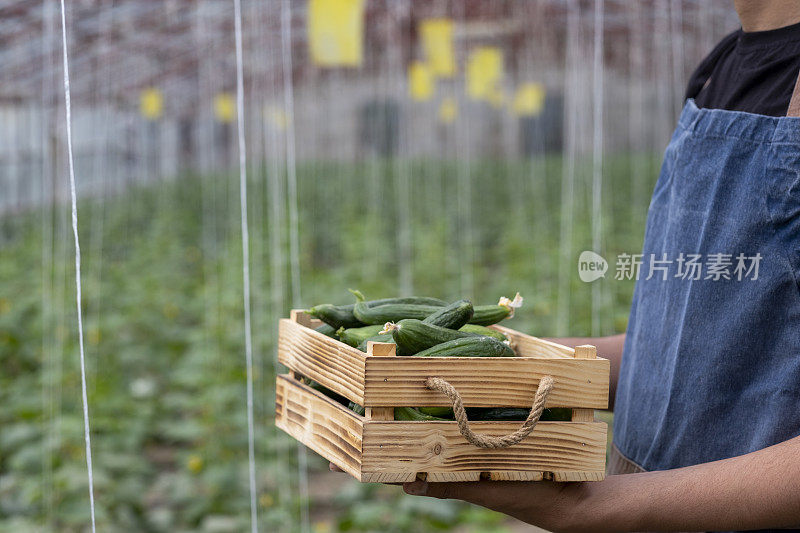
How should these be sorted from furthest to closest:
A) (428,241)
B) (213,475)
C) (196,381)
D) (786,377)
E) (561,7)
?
(561,7)
(428,241)
(196,381)
(213,475)
(786,377)

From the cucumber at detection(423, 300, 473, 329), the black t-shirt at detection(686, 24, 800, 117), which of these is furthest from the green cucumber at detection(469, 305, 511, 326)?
the black t-shirt at detection(686, 24, 800, 117)

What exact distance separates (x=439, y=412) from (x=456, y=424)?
0.06 metres

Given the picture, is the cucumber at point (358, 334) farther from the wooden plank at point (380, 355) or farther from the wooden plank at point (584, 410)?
the wooden plank at point (584, 410)

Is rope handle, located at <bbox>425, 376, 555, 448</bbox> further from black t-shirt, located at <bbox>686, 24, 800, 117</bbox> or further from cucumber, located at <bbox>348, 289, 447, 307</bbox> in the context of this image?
black t-shirt, located at <bbox>686, 24, 800, 117</bbox>

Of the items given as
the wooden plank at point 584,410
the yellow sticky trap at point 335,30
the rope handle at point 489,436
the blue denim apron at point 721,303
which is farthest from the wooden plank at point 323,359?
the yellow sticky trap at point 335,30

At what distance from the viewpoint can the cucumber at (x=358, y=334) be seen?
1.47m

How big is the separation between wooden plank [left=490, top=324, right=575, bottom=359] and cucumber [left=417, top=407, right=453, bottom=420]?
19 centimetres

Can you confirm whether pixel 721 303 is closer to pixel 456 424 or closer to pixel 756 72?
pixel 756 72

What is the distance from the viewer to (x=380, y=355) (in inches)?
48.3

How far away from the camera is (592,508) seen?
1.31 meters

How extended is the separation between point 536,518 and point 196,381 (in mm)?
3456

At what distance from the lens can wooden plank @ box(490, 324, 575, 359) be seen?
138 centimetres

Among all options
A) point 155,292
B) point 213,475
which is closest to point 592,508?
point 213,475

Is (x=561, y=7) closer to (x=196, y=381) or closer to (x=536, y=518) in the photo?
(x=196, y=381)
